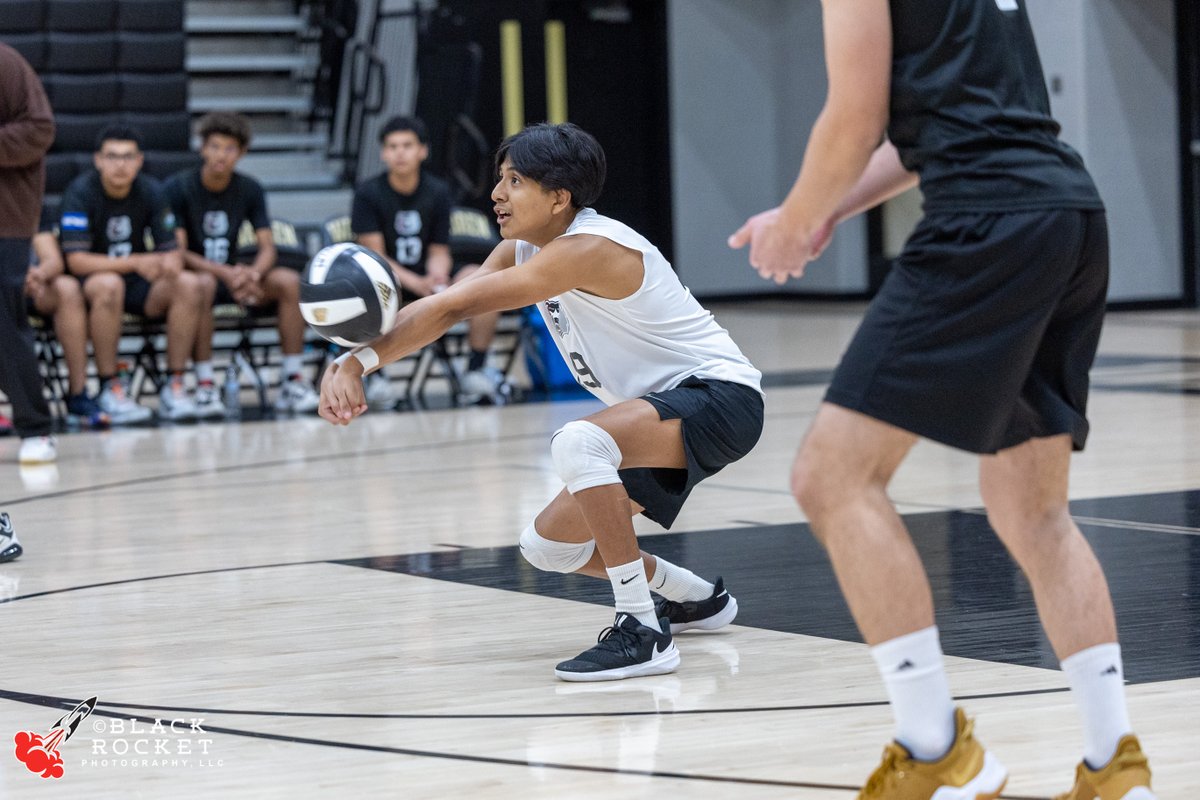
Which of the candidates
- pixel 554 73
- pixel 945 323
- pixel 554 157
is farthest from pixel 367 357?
pixel 554 73

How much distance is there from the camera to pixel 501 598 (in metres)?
4.14

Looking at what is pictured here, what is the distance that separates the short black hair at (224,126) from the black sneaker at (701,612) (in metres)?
5.68

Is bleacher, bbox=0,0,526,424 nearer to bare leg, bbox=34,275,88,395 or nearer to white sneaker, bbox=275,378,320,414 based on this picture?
white sneaker, bbox=275,378,320,414

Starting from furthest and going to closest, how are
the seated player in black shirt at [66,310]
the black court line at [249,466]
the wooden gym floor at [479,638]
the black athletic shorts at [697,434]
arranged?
the seated player in black shirt at [66,310] < the black court line at [249,466] < the black athletic shorts at [697,434] < the wooden gym floor at [479,638]

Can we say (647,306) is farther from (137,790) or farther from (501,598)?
(137,790)

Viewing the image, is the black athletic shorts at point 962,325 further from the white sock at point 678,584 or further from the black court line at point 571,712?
the white sock at point 678,584

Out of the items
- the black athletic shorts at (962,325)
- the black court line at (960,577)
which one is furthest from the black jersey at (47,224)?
the black athletic shorts at (962,325)

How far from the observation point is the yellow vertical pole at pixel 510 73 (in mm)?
14500

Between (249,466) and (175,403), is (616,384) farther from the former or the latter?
(175,403)

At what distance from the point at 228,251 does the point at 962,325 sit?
7384 mm

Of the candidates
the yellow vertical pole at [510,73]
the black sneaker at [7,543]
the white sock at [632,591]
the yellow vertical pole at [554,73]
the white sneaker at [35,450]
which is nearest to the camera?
the white sock at [632,591]

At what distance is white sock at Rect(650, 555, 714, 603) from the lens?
11.9 ft

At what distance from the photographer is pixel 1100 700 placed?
228 centimetres

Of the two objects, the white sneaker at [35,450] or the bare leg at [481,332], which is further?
the bare leg at [481,332]
